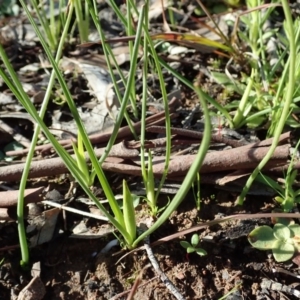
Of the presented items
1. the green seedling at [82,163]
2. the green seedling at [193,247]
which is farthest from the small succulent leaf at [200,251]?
the green seedling at [82,163]

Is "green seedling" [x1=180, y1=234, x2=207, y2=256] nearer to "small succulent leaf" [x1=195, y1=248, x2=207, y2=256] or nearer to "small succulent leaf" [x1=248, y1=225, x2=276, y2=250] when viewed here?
"small succulent leaf" [x1=195, y1=248, x2=207, y2=256]

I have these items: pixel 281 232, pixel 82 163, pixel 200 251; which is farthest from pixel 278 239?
pixel 82 163

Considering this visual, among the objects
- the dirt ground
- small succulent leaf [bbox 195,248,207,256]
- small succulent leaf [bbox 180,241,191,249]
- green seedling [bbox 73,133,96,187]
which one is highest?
green seedling [bbox 73,133,96,187]

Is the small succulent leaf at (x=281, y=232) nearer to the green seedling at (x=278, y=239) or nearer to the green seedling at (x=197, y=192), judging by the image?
the green seedling at (x=278, y=239)

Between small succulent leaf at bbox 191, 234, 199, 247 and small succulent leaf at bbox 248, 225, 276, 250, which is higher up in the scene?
small succulent leaf at bbox 191, 234, 199, 247

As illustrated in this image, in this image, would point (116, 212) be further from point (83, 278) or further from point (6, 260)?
point (6, 260)

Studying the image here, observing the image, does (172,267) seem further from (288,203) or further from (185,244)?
(288,203)

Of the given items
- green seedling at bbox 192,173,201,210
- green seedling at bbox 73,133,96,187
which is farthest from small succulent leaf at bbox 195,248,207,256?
green seedling at bbox 73,133,96,187
